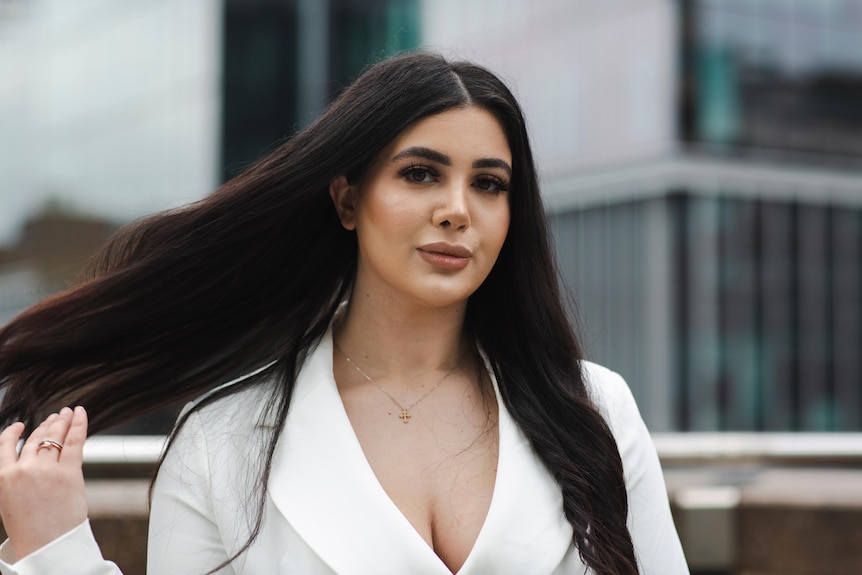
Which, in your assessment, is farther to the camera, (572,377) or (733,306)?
(733,306)

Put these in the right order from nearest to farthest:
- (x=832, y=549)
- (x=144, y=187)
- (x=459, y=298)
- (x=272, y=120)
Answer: (x=459, y=298), (x=832, y=549), (x=272, y=120), (x=144, y=187)

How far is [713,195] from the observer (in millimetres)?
21828

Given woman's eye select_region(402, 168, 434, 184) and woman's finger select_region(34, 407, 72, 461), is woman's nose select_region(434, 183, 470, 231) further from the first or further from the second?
woman's finger select_region(34, 407, 72, 461)

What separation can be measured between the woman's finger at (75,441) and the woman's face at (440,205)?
72 centimetres

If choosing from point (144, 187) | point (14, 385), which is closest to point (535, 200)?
point (14, 385)

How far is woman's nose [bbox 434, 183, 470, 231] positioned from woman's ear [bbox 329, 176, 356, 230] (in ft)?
1.06

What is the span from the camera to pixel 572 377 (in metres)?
3.11

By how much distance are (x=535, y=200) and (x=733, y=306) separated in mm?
19731

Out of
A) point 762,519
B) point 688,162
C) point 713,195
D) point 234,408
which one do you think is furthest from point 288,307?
point 713,195

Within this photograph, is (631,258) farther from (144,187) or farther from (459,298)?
(459,298)

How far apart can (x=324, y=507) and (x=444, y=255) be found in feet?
1.99

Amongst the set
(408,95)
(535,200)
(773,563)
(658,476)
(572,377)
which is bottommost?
(773,563)

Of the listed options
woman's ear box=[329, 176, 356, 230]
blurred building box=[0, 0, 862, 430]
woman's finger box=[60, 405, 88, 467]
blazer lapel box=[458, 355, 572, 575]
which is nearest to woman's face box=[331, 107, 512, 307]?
woman's ear box=[329, 176, 356, 230]

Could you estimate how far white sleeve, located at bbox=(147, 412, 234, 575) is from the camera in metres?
2.85
